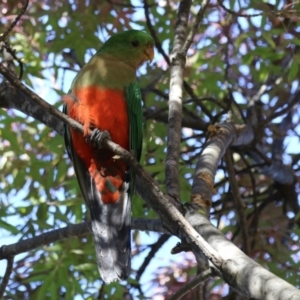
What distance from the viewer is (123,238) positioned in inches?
95.2

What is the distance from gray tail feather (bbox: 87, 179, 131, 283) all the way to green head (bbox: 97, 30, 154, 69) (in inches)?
38.0

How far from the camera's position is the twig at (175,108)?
7.45 feet

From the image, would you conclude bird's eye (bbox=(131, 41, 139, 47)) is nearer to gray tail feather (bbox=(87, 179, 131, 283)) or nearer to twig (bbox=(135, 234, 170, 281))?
gray tail feather (bbox=(87, 179, 131, 283))

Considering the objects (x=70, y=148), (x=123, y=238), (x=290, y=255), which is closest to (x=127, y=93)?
(x=70, y=148)

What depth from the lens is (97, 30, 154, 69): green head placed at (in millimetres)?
3447

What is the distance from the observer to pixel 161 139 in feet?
14.0

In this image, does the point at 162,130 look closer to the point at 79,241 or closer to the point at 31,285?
the point at 79,241

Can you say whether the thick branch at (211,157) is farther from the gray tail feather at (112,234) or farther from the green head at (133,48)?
the green head at (133,48)

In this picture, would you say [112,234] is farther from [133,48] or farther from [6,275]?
[133,48]

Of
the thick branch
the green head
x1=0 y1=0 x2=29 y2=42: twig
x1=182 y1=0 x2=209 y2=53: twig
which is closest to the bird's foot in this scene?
the thick branch

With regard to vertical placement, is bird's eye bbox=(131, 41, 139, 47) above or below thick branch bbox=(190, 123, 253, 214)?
above

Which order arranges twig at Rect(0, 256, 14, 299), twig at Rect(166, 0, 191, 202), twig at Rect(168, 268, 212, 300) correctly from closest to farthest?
twig at Rect(168, 268, 212, 300), twig at Rect(166, 0, 191, 202), twig at Rect(0, 256, 14, 299)

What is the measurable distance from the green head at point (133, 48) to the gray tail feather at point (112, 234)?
0.96 metres

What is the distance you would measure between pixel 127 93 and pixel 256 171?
1.79 meters
